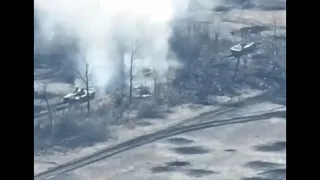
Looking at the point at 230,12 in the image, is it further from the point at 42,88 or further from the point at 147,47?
the point at 42,88

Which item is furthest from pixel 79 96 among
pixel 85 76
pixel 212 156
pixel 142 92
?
pixel 212 156

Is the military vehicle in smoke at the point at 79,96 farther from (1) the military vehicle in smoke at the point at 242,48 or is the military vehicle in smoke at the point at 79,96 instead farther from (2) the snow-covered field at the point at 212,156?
(1) the military vehicle in smoke at the point at 242,48

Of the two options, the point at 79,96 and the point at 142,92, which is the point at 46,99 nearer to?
the point at 79,96

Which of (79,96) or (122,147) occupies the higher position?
(79,96)

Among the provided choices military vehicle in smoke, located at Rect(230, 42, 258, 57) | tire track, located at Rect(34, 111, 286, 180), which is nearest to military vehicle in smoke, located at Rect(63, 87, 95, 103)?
tire track, located at Rect(34, 111, 286, 180)

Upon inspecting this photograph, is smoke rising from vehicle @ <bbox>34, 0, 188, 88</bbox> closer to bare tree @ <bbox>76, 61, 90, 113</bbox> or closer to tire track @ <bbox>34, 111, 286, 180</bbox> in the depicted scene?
bare tree @ <bbox>76, 61, 90, 113</bbox>
